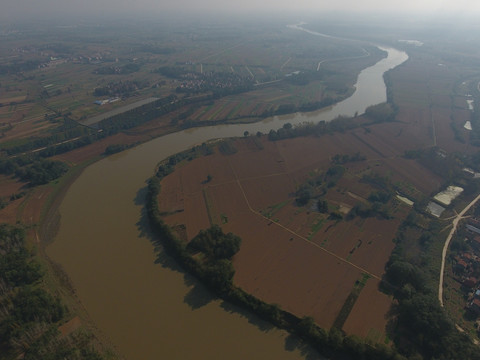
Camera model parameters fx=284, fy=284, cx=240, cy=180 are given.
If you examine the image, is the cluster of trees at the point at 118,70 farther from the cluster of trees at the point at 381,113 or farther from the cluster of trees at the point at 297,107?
the cluster of trees at the point at 381,113

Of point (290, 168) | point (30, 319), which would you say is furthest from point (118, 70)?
point (30, 319)

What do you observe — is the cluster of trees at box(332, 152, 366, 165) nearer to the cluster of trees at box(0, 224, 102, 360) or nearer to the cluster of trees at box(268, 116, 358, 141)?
the cluster of trees at box(268, 116, 358, 141)

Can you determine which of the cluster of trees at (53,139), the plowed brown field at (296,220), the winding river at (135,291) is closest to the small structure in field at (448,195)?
the plowed brown field at (296,220)

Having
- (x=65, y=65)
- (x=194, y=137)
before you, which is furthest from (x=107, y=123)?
(x=65, y=65)

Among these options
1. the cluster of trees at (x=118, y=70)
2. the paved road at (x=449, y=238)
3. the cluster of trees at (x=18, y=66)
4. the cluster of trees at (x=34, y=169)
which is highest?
the paved road at (x=449, y=238)

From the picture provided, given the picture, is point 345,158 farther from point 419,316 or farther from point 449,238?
point 419,316

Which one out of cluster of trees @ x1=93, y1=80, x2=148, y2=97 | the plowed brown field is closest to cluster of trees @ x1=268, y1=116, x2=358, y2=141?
the plowed brown field

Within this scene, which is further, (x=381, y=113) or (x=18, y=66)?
(x=18, y=66)
